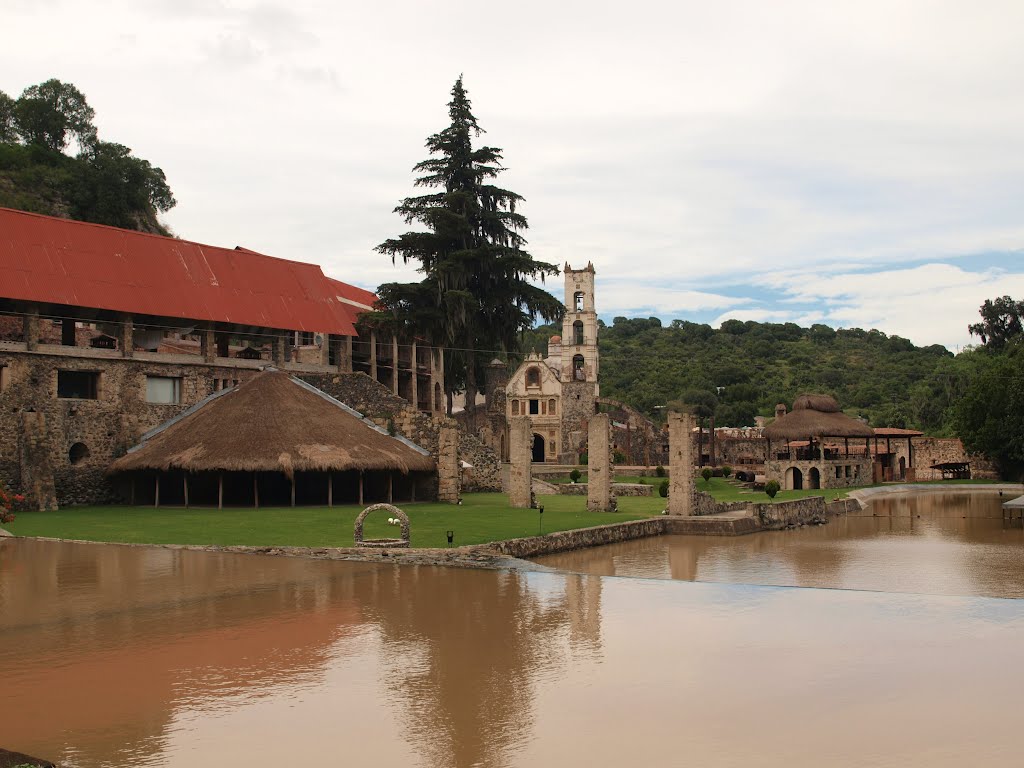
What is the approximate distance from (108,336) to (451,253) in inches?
482

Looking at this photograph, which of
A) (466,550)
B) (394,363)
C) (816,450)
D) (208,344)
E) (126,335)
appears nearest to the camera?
(466,550)

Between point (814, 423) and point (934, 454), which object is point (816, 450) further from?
point (934, 454)

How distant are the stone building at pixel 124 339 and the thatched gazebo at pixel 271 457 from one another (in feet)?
3.49

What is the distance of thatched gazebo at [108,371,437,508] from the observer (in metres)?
26.3

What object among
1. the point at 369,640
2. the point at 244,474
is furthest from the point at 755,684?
the point at 244,474

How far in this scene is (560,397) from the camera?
5512 centimetres

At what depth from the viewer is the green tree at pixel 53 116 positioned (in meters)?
52.2

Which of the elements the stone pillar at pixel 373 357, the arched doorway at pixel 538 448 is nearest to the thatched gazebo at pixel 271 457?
the stone pillar at pixel 373 357

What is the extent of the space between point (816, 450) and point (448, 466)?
24500 millimetres

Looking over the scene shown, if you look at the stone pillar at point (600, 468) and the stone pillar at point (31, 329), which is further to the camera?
the stone pillar at point (600, 468)

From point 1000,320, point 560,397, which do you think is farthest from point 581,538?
point 1000,320

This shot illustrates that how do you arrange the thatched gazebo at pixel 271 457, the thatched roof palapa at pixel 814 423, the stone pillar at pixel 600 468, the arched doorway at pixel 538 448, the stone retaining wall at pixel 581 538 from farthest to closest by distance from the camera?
the arched doorway at pixel 538 448
the thatched roof palapa at pixel 814 423
the stone pillar at pixel 600 468
the thatched gazebo at pixel 271 457
the stone retaining wall at pixel 581 538

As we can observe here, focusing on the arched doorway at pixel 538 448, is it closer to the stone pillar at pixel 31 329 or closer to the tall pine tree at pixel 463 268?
the tall pine tree at pixel 463 268

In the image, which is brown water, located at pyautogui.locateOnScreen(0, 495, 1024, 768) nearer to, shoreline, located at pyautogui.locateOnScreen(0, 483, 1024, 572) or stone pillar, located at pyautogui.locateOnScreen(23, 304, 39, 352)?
shoreline, located at pyautogui.locateOnScreen(0, 483, 1024, 572)
